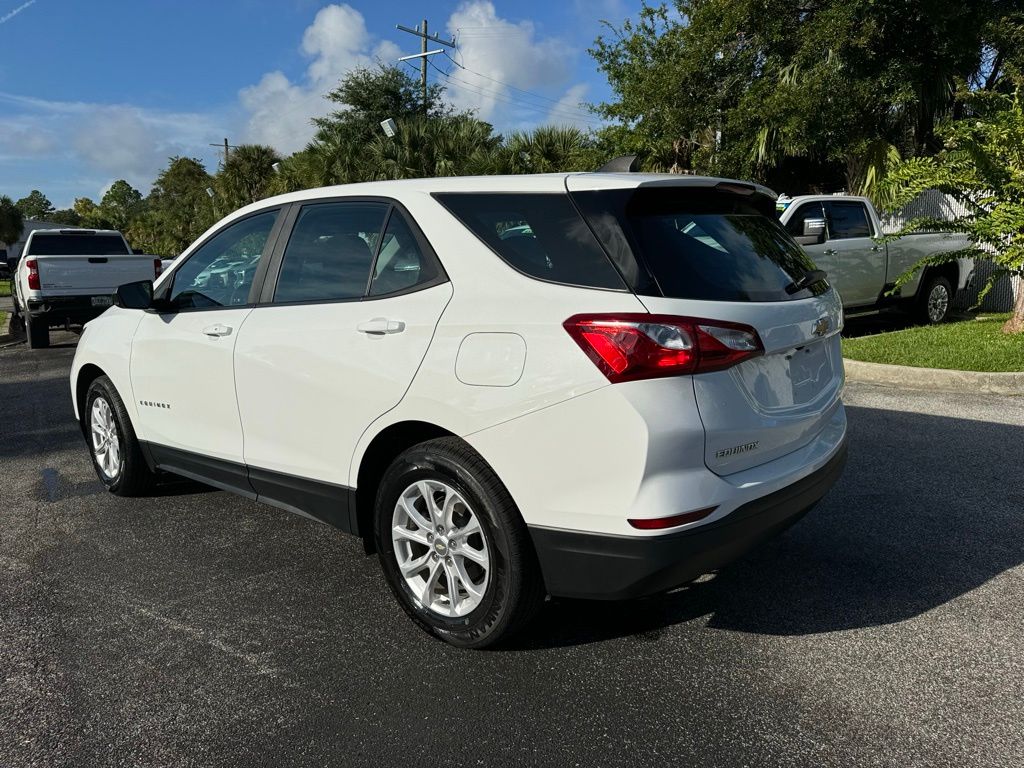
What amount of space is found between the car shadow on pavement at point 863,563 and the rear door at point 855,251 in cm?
618

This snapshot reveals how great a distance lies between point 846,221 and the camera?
37.4ft

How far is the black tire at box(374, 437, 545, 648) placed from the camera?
9.09ft

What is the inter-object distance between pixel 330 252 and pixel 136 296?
5.02ft

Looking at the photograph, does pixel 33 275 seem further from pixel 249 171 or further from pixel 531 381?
pixel 249 171

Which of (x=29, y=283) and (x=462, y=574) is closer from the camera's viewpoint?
(x=462, y=574)

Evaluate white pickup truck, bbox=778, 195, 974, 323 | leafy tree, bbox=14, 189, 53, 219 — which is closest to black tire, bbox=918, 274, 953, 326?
white pickup truck, bbox=778, 195, 974, 323

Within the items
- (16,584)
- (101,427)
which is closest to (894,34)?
(101,427)

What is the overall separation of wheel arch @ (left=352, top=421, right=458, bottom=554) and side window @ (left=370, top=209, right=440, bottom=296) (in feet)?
1.82

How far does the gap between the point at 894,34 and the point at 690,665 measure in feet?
49.4

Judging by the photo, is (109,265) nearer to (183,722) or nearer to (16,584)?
(16,584)

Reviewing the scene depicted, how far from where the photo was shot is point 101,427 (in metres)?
5.09

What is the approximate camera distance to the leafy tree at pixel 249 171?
3494 centimetres

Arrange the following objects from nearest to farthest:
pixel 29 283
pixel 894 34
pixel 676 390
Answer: pixel 676 390
pixel 29 283
pixel 894 34

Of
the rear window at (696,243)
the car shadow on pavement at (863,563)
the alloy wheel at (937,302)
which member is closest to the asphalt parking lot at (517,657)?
the car shadow on pavement at (863,563)
